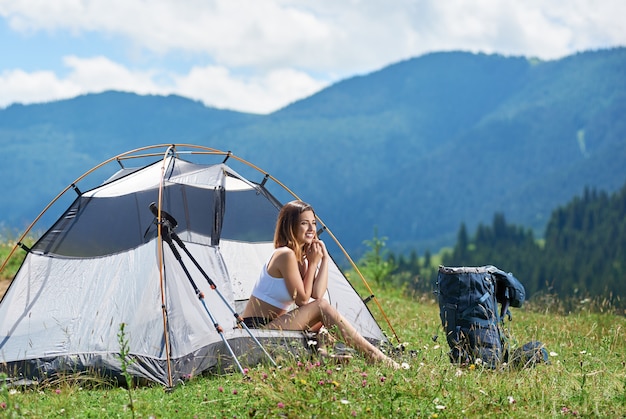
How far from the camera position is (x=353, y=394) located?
194 inches

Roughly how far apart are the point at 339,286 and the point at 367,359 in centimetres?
253

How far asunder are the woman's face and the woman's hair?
31mm

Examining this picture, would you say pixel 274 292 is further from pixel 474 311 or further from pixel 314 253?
pixel 474 311

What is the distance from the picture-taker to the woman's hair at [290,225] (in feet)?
23.0

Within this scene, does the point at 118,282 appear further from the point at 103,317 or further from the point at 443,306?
the point at 443,306

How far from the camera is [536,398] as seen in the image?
5.14m

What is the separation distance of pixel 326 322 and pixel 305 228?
0.93 m

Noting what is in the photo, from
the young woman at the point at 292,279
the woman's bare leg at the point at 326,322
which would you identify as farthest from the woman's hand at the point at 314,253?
the woman's bare leg at the point at 326,322

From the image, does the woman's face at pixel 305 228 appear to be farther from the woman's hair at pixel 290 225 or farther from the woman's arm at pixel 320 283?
the woman's arm at pixel 320 283

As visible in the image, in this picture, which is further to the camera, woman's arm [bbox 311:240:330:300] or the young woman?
woman's arm [bbox 311:240:330:300]

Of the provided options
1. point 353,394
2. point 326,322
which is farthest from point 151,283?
point 353,394

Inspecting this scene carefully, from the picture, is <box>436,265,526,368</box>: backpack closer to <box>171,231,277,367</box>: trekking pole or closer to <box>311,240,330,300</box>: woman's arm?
<box>311,240,330,300</box>: woman's arm

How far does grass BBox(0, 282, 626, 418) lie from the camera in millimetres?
4754

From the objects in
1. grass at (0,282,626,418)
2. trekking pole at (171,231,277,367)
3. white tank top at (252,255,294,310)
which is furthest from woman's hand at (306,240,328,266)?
grass at (0,282,626,418)
